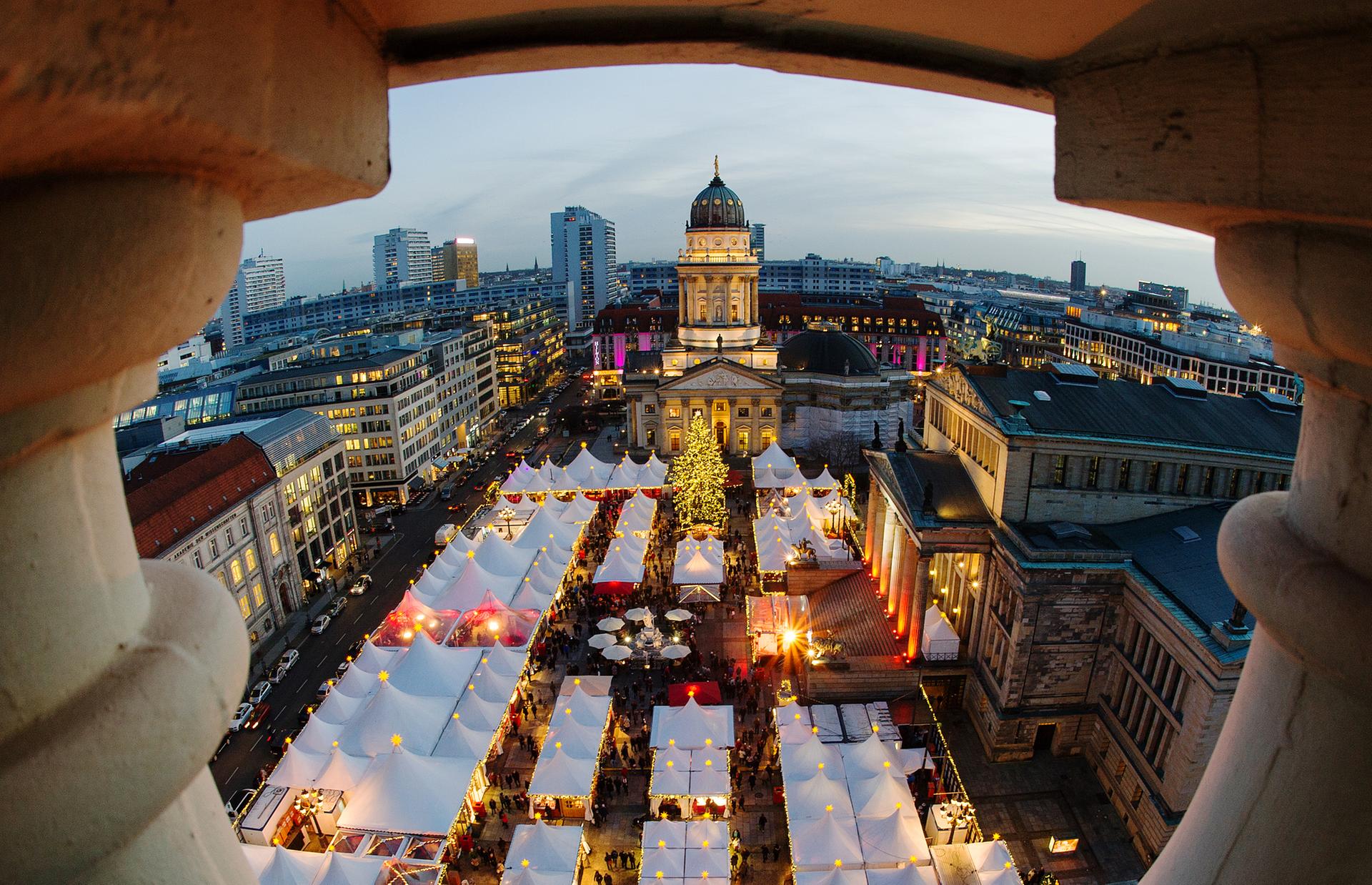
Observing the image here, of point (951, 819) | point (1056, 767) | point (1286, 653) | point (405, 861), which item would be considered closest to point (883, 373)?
point (1056, 767)

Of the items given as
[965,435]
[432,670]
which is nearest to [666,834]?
[432,670]

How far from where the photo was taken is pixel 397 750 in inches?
915

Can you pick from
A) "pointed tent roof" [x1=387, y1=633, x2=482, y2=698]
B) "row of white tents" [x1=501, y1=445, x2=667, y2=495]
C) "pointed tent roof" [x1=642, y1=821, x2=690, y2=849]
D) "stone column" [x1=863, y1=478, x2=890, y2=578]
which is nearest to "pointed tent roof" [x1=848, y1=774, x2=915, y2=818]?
"pointed tent roof" [x1=642, y1=821, x2=690, y2=849]

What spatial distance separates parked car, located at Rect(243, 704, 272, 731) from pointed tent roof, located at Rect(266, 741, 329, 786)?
10.5m

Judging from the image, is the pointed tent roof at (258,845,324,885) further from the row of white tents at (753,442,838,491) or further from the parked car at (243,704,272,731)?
the row of white tents at (753,442,838,491)

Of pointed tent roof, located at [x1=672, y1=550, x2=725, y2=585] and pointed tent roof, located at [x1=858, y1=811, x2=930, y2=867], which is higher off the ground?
Result: pointed tent roof, located at [x1=672, y1=550, x2=725, y2=585]

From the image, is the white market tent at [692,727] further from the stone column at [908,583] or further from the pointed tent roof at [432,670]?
the stone column at [908,583]

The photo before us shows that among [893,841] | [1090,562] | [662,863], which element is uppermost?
[1090,562]

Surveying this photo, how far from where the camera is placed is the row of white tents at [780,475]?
176 feet

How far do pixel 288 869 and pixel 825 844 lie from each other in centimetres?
1428

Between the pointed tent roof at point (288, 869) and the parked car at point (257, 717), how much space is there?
15294 mm

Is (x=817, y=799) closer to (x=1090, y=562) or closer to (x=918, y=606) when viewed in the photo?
(x=918, y=606)

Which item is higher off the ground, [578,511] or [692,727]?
[578,511]

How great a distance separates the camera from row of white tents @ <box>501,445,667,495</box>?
5259 centimetres
